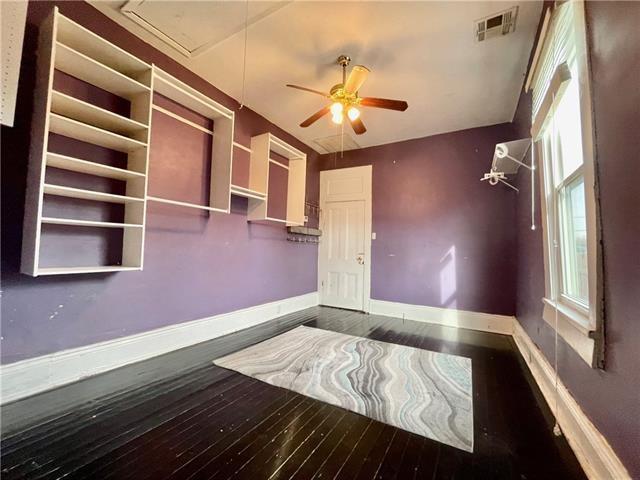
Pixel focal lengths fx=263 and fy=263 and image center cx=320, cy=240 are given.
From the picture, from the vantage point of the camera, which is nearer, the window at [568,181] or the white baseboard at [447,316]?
the window at [568,181]

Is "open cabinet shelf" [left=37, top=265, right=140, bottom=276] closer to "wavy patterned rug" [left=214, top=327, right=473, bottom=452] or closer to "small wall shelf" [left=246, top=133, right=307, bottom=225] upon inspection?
"wavy patterned rug" [left=214, top=327, right=473, bottom=452]

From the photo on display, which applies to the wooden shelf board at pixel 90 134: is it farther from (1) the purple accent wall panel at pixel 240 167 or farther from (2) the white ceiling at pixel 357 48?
(1) the purple accent wall panel at pixel 240 167

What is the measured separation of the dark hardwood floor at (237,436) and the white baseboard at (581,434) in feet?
0.20

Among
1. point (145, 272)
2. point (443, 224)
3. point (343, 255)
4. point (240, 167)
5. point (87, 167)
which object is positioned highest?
point (240, 167)

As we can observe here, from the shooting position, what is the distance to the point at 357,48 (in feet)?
7.83

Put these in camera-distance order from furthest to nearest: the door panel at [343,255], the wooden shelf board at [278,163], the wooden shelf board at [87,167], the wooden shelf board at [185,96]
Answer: the door panel at [343,255]
the wooden shelf board at [278,163]
the wooden shelf board at [185,96]
the wooden shelf board at [87,167]

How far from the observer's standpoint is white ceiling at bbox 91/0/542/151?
80.6 inches

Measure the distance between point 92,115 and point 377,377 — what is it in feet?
10.0

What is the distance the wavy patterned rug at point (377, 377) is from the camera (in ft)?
5.54

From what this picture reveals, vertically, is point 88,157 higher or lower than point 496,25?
lower

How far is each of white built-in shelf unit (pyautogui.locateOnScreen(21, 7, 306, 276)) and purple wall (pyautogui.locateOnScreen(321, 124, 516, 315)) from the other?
275 centimetres

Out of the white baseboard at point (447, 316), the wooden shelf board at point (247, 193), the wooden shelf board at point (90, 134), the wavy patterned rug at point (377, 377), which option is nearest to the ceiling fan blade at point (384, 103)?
the wooden shelf board at point (247, 193)

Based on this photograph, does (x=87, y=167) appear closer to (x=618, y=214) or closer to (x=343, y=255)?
(x=618, y=214)

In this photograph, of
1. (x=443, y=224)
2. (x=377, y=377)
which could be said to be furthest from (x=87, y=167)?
(x=443, y=224)
